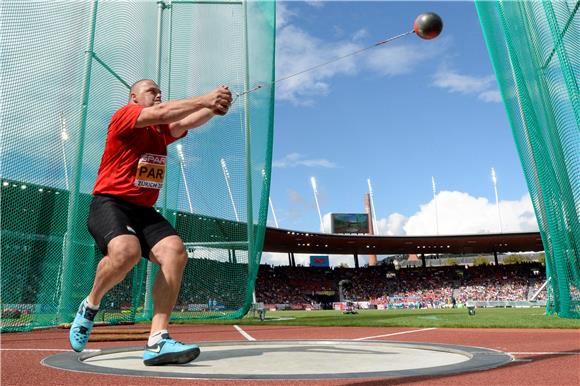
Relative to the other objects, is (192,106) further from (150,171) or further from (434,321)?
(434,321)

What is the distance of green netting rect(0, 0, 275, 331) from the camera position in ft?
21.9

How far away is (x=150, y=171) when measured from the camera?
297cm

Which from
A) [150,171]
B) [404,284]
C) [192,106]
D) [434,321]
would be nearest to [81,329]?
[150,171]

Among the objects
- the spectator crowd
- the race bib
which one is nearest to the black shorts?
the race bib

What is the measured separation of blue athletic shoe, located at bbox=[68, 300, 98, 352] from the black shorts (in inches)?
15.4

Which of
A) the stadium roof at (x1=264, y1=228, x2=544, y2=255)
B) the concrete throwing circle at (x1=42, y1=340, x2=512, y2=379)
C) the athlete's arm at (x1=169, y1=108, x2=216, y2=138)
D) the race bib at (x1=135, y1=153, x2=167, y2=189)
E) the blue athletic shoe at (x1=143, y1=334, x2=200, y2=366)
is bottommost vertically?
the concrete throwing circle at (x1=42, y1=340, x2=512, y2=379)

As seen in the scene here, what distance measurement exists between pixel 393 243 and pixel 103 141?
4026 centimetres

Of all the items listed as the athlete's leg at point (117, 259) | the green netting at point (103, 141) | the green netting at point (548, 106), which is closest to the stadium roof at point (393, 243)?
the green netting at point (103, 141)

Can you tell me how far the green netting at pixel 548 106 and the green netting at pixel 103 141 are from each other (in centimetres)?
453

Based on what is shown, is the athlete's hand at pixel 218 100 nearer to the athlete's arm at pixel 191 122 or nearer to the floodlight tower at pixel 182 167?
the athlete's arm at pixel 191 122

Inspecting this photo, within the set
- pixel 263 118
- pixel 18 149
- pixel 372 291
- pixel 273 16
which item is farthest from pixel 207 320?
pixel 372 291

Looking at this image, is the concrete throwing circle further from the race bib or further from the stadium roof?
the stadium roof

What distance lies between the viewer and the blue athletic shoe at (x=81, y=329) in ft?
9.16

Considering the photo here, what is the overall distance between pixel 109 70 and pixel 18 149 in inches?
89.9
